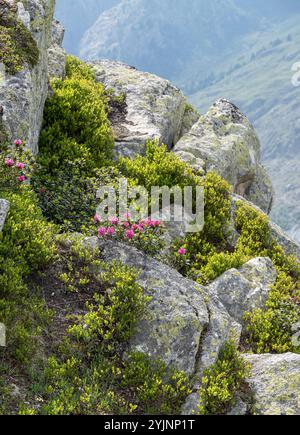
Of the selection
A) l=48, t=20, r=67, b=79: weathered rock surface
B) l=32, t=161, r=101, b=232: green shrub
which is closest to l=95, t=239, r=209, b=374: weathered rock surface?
l=32, t=161, r=101, b=232: green shrub

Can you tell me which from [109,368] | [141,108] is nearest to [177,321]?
[109,368]

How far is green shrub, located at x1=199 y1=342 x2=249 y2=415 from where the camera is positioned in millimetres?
9656

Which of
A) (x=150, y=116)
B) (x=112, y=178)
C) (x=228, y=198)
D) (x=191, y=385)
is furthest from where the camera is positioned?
(x=150, y=116)

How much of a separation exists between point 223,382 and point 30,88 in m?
10.6

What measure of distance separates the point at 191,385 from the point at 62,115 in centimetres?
1163

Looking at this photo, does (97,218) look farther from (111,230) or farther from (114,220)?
(111,230)

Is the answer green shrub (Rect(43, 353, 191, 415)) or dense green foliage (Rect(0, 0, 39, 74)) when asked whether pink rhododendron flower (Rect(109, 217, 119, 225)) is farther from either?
dense green foliage (Rect(0, 0, 39, 74))

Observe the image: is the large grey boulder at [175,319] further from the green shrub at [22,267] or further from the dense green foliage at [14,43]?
the dense green foliage at [14,43]

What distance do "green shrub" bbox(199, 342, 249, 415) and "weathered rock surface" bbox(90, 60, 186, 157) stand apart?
10.1 meters

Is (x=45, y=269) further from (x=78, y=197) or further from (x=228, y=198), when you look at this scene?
(x=228, y=198)

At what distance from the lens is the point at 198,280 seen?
14.3 metres

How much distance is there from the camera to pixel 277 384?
1027cm

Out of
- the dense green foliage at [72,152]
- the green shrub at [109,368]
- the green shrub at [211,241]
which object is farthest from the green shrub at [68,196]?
the green shrub at [211,241]
